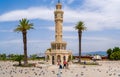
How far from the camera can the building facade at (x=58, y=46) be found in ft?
251

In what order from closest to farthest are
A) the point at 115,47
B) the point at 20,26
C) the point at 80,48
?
the point at 20,26 → the point at 80,48 → the point at 115,47

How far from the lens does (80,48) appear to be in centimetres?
7506

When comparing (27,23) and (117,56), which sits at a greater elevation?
(27,23)

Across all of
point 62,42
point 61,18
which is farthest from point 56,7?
point 62,42

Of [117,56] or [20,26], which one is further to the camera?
[117,56]

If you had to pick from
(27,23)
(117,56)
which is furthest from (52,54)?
(117,56)

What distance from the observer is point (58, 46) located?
78250mm

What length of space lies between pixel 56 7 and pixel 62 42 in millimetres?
9148

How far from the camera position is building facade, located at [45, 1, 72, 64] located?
251 ft

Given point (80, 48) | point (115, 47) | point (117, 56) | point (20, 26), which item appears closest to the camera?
point (20, 26)

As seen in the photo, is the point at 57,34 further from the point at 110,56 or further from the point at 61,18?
the point at 110,56

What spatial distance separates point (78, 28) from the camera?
259ft

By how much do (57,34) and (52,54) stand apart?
5.62m

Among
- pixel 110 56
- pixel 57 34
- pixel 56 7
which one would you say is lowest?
pixel 110 56
